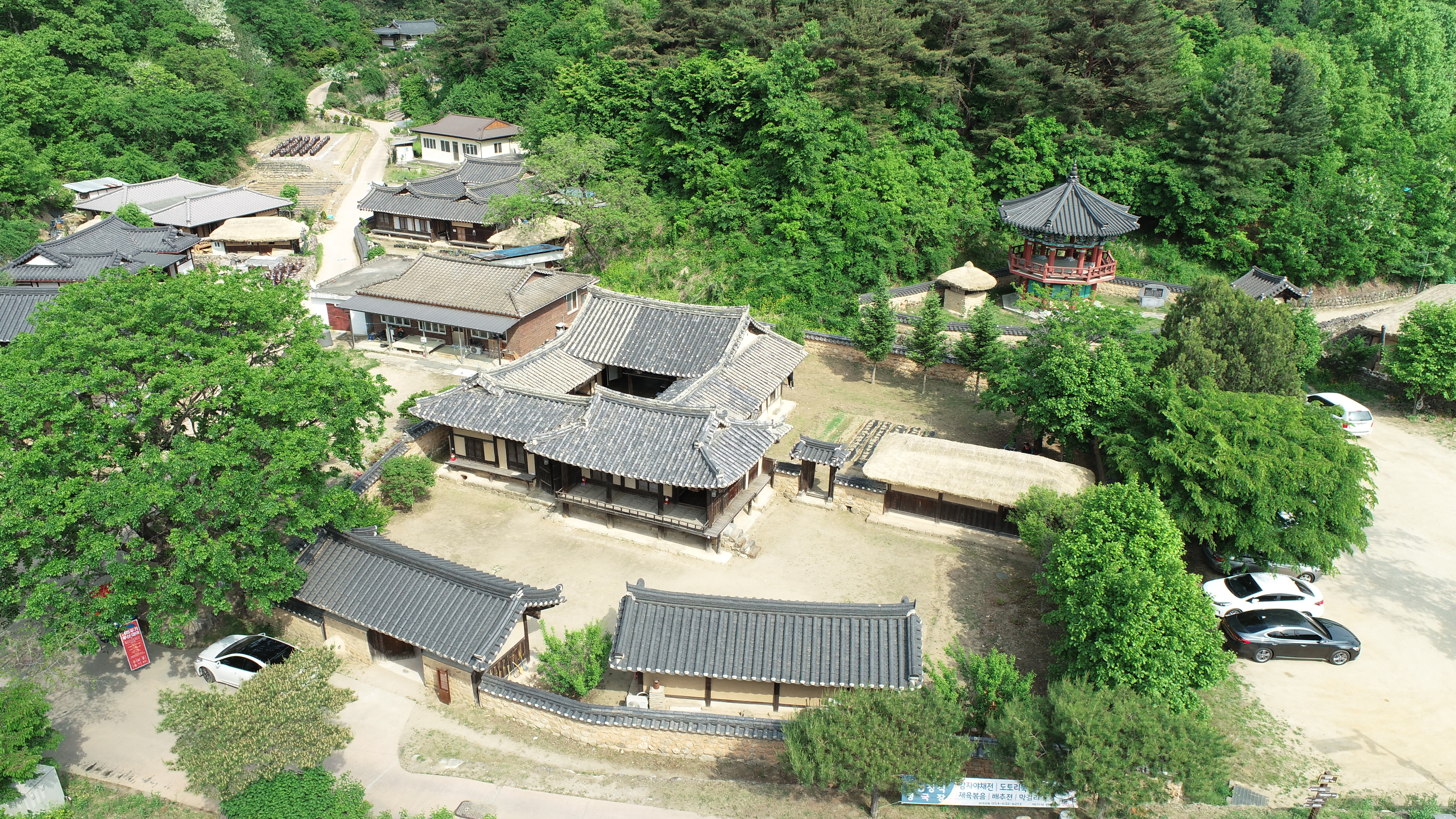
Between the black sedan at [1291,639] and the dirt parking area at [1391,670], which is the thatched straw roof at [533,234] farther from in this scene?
the dirt parking area at [1391,670]

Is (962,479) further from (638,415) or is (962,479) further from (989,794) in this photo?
(989,794)

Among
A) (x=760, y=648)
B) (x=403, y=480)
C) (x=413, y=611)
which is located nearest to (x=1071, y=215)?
(x=760, y=648)

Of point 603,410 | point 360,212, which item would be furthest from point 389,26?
point 603,410

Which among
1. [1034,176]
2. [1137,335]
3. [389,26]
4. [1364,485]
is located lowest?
[1364,485]

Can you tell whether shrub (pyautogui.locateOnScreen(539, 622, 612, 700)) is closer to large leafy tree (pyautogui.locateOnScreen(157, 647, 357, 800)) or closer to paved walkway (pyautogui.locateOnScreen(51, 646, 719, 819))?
paved walkway (pyautogui.locateOnScreen(51, 646, 719, 819))

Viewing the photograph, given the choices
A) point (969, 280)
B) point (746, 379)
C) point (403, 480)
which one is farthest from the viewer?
point (969, 280)

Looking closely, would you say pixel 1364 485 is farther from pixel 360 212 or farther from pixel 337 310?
pixel 360 212

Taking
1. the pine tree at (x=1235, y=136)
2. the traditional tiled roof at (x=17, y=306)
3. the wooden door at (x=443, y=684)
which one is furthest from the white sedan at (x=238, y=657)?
the pine tree at (x=1235, y=136)
